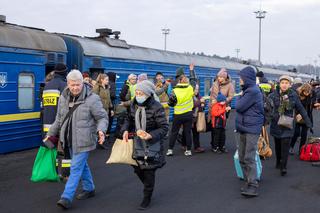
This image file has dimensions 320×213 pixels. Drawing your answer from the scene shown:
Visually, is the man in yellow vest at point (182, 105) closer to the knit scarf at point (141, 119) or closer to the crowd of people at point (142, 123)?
the crowd of people at point (142, 123)

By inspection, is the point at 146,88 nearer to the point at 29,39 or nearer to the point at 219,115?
Answer: the point at 219,115

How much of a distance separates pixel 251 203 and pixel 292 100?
2435mm

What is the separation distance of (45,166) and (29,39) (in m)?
4.35

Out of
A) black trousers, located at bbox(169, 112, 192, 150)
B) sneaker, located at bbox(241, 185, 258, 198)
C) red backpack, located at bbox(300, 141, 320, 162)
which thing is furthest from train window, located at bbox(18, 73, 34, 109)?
red backpack, located at bbox(300, 141, 320, 162)

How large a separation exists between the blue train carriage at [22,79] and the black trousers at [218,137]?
4.04 m

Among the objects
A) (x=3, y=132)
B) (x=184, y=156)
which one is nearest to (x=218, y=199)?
(x=184, y=156)

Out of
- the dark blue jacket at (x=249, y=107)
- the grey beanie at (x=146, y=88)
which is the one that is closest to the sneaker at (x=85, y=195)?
the grey beanie at (x=146, y=88)

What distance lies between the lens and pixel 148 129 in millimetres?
5324

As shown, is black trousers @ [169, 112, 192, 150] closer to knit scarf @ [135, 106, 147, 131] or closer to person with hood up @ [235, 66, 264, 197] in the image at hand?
person with hood up @ [235, 66, 264, 197]

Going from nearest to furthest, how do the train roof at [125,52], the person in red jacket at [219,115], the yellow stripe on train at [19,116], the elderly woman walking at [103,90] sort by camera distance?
the yellow stripe on train at [19,116], the person in red jacket at [219,115], the elderly woman walking at [103,90], the train roof at [125,52]

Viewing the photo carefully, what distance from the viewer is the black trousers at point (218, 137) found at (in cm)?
935

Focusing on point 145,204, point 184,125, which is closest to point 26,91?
point 184,125

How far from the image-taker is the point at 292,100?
23.9ft

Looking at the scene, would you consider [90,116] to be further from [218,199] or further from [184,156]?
[184,156]
